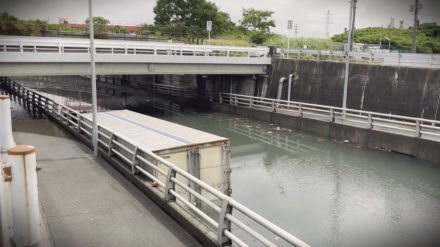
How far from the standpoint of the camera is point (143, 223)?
7.55m

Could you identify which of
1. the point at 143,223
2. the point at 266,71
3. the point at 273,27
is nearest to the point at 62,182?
the point at 143,223

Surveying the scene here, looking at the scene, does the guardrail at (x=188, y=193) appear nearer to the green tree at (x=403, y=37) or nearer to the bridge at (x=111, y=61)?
the bridge at (x=111, y=61)

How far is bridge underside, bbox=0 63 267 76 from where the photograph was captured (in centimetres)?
2431

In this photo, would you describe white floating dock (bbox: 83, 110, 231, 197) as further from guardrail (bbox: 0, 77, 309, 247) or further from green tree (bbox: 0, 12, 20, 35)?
green tree (bbox: 0, 12, 20, 35)

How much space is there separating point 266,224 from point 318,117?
67.5 ft

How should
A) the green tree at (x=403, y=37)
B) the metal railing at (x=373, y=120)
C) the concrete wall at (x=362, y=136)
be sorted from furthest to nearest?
1. the green tree at (x=403, y=37)
2. the metal railing at (x=373, y=120)
3. the concrete wall at (x=362, y=136)

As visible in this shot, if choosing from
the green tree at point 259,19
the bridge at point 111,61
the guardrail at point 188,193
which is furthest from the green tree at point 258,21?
the guardrail at point 188,193

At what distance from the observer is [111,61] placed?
26641 mm

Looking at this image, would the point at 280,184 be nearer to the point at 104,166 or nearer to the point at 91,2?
the point at 104,166

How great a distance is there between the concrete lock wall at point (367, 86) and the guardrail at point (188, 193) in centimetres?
1642

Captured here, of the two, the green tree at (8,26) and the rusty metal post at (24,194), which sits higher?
the green tree at (8,26)

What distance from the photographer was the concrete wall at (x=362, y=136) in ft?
59.5

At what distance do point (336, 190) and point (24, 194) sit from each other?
11998mm

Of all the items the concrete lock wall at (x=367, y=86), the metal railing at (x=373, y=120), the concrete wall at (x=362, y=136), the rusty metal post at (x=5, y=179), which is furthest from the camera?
the concrete lock wall at (x=367, y=86)
